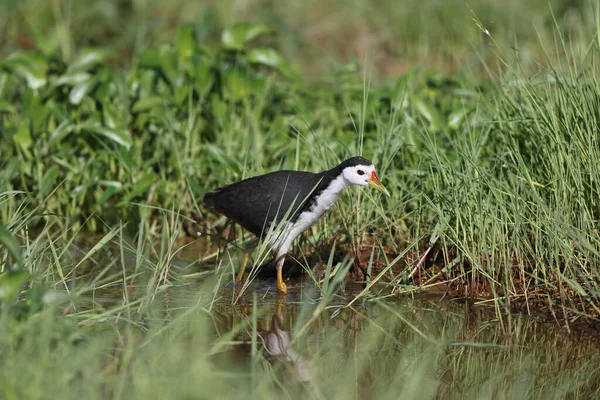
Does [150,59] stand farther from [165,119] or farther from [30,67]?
[30,67]

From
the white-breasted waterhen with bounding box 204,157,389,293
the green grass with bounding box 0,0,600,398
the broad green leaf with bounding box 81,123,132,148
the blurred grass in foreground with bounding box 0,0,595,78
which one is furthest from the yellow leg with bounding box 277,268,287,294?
the blurred grass in foreground with bounding box 0,0,595,78

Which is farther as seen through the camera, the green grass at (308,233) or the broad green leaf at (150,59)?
the broad green leaf at (150,59)

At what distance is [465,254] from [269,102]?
282cm

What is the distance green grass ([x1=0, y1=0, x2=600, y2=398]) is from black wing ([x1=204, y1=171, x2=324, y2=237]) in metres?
0.34

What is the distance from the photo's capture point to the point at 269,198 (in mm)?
5699

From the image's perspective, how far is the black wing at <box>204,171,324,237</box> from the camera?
18.7ft

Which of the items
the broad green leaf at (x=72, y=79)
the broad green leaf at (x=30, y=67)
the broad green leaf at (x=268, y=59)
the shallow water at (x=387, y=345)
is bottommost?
the shallow water at (x=387, y=345)

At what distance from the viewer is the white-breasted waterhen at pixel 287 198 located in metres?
5.61

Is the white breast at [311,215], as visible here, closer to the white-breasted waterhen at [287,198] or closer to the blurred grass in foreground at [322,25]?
the white-breasted waterhen at [287,198]

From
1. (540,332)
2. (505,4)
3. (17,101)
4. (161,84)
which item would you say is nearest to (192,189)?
(161,84)

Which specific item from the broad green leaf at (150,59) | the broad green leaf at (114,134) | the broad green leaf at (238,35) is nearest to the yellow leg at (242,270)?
the broad green leaf at (114,134)

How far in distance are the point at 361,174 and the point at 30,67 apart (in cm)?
294

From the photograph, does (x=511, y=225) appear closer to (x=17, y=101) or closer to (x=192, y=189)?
(x=192, y=189)

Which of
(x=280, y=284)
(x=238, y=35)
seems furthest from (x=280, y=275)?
(x=238, y=35)
